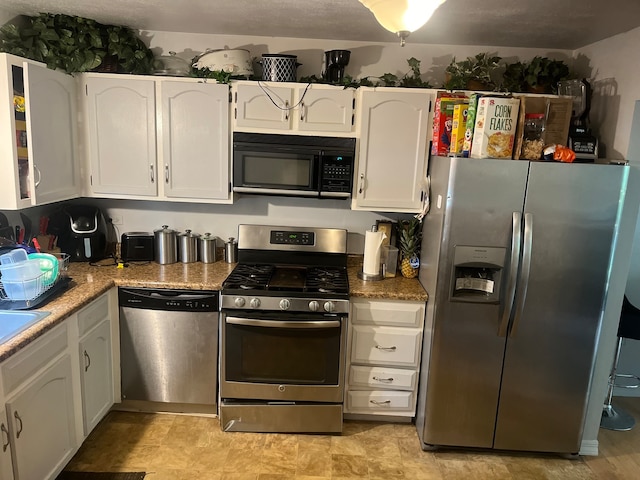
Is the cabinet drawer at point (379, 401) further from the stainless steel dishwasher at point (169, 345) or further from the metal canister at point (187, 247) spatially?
the metal canister at point (187, 247)

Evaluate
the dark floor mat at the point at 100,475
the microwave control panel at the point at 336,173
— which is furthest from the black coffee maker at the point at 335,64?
the dark floor mat at the point at 100,475

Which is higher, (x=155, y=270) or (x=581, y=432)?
(x=155, y=270)

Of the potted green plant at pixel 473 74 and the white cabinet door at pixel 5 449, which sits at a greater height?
the potted green plant at pixel 473 74

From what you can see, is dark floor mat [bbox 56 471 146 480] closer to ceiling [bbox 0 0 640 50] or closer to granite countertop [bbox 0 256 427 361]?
granite countertop [bbox 0 256 427 361]

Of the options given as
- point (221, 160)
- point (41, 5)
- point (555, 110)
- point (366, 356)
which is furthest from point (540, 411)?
point (41, 5)

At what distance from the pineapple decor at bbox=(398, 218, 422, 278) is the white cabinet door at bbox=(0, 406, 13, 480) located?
2246 millimetres

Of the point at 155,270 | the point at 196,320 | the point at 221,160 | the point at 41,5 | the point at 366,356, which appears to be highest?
the point at 41,5

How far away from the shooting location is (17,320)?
2.11 metres

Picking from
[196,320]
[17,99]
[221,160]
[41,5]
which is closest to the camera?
[17,99]

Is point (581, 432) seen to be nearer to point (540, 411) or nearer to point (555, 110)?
point (540, 411)

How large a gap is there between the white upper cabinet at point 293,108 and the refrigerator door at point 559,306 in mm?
1151

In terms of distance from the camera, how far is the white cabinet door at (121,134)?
2834mm

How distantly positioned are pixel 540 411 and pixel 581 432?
0.27 m

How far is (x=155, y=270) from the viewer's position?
9.77 ft
